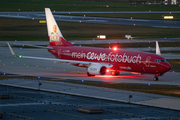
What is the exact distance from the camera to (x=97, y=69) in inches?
2041

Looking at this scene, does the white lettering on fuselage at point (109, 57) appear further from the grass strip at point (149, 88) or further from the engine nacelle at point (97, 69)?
the grass strip at point (149, 88)

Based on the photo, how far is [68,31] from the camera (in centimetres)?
12294

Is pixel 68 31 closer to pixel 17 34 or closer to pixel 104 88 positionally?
pixel 17 34

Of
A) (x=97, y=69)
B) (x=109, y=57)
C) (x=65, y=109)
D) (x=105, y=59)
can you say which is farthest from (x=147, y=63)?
(x=65, y=109)

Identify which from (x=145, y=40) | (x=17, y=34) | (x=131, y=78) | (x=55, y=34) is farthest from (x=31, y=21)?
(x=131, y=78)

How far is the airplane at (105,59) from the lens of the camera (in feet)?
165

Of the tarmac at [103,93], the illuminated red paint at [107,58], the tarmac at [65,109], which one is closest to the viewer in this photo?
the tarmac at [65,109]

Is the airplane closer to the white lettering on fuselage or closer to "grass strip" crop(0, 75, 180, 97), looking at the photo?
the white lettering on fuselage

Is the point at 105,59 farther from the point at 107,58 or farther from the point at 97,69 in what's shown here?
the point at 97,69

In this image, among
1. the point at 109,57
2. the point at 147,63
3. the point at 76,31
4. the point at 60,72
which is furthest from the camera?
the point at 76,31

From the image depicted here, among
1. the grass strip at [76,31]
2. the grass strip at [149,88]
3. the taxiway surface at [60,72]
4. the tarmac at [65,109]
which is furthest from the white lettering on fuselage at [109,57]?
the grass strip at [76,31]

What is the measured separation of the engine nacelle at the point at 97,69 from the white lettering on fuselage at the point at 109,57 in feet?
5.98

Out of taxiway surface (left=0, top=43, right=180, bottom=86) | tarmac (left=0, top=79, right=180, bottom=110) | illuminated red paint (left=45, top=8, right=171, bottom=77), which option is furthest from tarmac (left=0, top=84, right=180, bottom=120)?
illuminated red paint (left=45, top=8, right=171, bottom=77)

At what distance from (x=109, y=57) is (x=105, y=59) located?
74 centimetres
